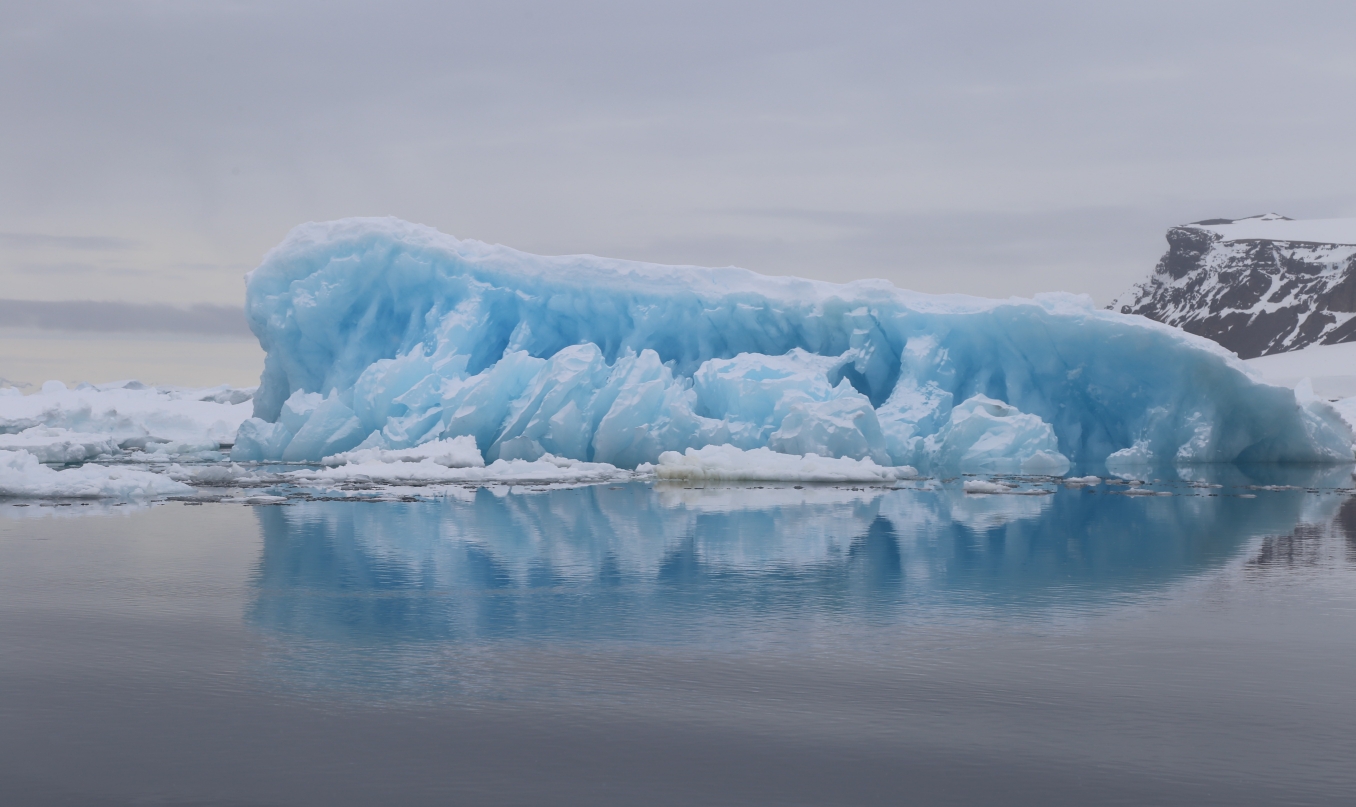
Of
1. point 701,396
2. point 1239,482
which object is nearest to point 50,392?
point 701,396

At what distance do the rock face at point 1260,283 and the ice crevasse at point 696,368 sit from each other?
5814 centimetres

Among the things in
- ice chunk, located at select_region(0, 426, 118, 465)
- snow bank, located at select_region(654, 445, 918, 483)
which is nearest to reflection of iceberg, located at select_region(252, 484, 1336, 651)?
snow bank, located at select_region(654, 445, 918, 483)

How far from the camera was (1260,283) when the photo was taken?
81875 millimetres

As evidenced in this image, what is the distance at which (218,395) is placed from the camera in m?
42.1

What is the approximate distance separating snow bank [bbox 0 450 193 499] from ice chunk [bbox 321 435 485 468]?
4.29m

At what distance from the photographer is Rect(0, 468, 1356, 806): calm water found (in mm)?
3910

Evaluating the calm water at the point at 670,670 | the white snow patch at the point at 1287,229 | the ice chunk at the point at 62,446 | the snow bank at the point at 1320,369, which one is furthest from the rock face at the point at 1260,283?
the calm water at the point at 670,670

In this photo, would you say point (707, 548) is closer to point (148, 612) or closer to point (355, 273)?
point (148, 612)

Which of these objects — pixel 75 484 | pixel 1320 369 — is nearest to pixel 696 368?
pixel 75 484

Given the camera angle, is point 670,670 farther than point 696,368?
No

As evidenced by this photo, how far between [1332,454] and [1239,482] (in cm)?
600

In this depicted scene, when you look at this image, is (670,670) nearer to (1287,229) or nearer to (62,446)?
(62,446)

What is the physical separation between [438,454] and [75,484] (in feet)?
19.0

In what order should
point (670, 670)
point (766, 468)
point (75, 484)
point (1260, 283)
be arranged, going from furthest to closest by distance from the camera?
point (1260, 283) < point (766, 468) < point (75, 484) < point (670, 670)
